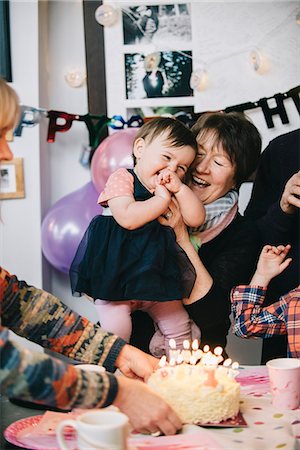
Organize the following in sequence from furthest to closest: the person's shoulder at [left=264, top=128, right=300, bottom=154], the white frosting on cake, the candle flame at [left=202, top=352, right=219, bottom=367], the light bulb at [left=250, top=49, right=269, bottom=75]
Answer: the light bulb at [left=250, top=49, right=269, bottom=75] → the person's shoulder at [left=264, top=128, right=300, bottom=154] → the candle flame at [left=202, top=352, right=219, bottom=367] → the white frosting on cake

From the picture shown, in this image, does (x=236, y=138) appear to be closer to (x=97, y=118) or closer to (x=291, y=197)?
(x=291, y=197)

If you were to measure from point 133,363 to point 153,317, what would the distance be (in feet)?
1.62

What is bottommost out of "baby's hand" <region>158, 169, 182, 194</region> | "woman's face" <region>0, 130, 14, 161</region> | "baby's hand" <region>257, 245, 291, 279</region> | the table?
the table

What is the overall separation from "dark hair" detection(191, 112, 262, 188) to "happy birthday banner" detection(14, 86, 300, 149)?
2.63 ft

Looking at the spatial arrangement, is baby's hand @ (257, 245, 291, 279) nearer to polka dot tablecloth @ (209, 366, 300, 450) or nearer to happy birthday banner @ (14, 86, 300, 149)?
polka dot tablecloth @ (209, 366, 300, 450)

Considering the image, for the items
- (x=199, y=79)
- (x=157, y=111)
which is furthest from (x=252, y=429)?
(x=157, y=111)

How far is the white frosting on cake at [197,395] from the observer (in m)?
1.12

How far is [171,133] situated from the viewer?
5.74ft

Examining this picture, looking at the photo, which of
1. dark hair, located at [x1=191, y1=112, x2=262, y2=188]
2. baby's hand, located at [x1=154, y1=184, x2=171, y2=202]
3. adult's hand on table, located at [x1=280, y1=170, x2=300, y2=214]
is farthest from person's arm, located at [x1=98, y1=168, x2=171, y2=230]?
adult's hand on table, located at [x1=280, y1=170, x2=300, y2=214]

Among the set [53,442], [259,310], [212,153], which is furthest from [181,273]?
[53,442]

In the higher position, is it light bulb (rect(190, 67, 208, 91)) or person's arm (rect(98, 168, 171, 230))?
light bulb (rect(190, 67, 208, 91))

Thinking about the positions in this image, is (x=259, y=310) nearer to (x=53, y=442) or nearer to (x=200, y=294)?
(x=200, y=294)

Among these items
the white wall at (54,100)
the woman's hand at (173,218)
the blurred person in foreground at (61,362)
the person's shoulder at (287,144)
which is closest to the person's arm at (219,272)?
the woman's hand at (173,218)

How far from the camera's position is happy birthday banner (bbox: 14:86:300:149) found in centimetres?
275
